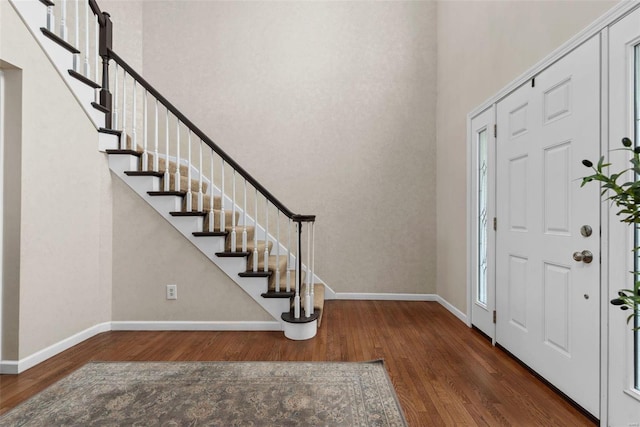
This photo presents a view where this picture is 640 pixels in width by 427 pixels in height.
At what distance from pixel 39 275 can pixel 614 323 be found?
3.53 m

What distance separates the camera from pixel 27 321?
2.35 meters

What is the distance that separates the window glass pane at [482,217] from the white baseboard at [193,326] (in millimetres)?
1903

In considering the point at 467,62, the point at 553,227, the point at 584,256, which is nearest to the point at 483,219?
the point at 553,227

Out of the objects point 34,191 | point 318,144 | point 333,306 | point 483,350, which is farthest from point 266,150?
point 483,350

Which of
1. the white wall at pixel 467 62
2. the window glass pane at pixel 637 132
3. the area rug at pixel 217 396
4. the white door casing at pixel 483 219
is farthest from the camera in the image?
the white door casing at pixel 483 219

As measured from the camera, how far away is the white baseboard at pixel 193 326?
3172mm

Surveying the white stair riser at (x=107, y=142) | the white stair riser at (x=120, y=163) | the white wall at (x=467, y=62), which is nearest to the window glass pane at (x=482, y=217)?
the white wall at (x=467, y=62)

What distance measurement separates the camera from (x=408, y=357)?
2.58 metres

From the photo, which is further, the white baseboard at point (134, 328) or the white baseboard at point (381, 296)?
the white baseboard at point (381, 296)

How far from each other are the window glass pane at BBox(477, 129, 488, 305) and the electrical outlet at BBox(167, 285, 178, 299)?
9.23ft

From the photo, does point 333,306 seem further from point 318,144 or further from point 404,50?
point 404,50

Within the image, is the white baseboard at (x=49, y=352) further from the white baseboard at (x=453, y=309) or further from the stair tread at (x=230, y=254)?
the white baseboard at (x=453, y=309)

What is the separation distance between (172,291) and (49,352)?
0.96m

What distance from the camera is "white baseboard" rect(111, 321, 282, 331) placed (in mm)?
3172
